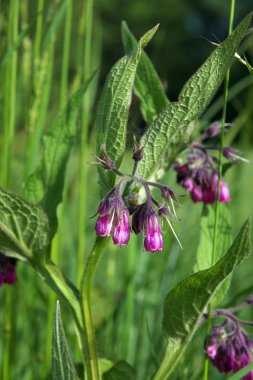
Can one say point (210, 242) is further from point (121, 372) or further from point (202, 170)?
point (121, 372)

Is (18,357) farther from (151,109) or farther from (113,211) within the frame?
(113,211)

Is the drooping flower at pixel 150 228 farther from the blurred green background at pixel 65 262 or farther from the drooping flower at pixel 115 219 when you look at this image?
the blurred green background at pixel 65 262

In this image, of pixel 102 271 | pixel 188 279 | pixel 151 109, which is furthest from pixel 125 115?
pixel 102 271

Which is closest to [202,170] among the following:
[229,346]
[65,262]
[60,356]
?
[229,346]

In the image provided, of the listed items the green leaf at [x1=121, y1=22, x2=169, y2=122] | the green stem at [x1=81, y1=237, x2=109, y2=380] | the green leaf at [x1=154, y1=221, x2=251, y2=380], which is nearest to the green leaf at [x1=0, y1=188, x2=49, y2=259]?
the green stem at [x1=81, y1=237, x2=109, y2=380]

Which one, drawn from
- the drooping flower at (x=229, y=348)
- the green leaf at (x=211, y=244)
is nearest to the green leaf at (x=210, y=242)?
the green leaf at (x=211, y=244)
